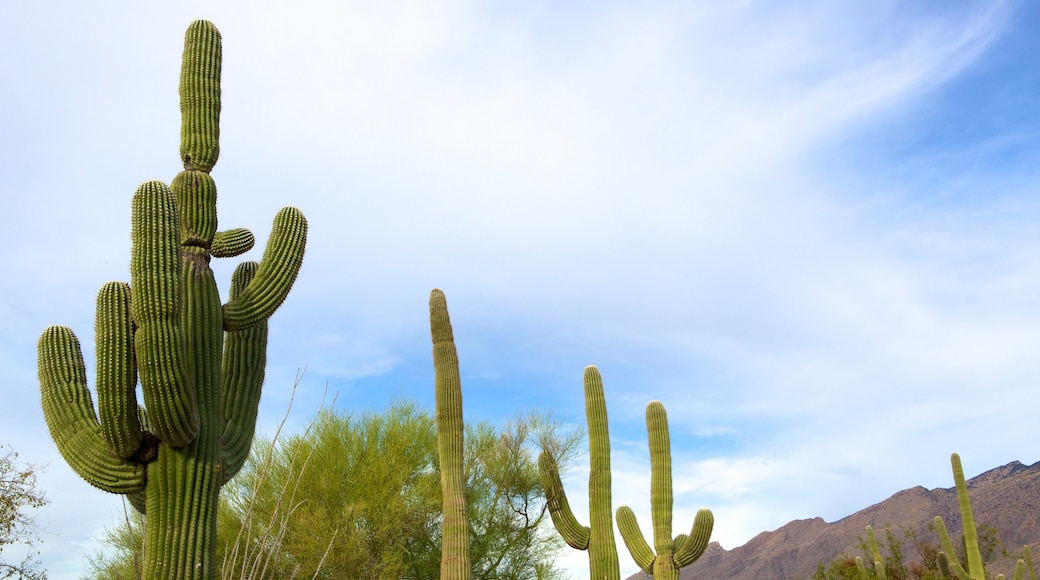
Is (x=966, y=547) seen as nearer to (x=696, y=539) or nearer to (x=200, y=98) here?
(x=200, y=98)


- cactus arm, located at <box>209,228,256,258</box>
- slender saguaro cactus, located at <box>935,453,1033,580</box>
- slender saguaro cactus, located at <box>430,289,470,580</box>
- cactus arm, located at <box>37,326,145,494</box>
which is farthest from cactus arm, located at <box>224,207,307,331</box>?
slender saguaro cactus, located at <box>430,289,470,580</box>

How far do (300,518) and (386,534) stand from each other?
1.55 meters

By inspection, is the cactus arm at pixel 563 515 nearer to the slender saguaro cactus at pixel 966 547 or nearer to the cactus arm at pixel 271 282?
the cactus arm at pixel 271 282

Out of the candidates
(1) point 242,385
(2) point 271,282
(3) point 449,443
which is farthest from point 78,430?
(3) point 449,443

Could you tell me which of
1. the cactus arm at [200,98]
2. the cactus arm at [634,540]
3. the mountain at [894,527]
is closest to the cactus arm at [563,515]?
the cactus arm at [634,540]

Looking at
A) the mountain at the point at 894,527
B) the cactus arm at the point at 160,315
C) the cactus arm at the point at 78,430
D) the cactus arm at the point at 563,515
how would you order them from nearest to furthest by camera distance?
the cactus arm at the point at 160,315 < the cactus arm at the point at 78,430 < the cactus arm at the point at 563,515 < the mountain at the point at 894,527

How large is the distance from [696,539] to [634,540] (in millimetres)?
852

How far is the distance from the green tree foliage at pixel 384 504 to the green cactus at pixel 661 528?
4046mm

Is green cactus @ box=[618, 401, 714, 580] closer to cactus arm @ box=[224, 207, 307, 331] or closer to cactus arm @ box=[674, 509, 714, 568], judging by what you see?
cactus arm @ box=[674, 509, 714, 568]

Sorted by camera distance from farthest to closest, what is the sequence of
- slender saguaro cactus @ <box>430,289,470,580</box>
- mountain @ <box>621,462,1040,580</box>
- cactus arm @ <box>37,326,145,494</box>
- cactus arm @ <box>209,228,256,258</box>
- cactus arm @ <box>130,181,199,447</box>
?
mountain @ <box>621,462,1040,580</box> → slender saguaro cactus @ <box>430,289,470,580</box> → cactus arm @ <box>209,228,256,258</box> → cactus arm @ <box>37,326,145,494</box> → cactus arm @ <box>130,181,199,447</box>

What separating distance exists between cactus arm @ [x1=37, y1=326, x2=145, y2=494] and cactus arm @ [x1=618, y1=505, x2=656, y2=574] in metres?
7.77

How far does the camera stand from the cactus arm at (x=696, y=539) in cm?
1201

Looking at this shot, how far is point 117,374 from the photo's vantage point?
5812 mm

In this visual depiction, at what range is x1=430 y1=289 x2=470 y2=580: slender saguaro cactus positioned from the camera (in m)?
10.7
